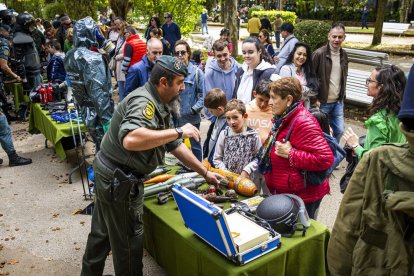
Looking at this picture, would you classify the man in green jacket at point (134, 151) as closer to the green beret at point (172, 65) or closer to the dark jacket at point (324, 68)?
the green beret at point (172, 65)

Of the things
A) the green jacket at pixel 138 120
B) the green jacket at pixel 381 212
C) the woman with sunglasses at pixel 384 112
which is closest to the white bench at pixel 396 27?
the woman with sunglasses at pixel 384 112

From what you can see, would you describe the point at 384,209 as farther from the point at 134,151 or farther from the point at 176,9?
the point at 176,9

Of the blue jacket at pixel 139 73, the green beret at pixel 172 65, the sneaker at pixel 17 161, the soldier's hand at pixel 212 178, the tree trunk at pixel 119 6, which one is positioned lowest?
the sneaker at pixel 17 161

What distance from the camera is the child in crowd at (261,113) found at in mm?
4176

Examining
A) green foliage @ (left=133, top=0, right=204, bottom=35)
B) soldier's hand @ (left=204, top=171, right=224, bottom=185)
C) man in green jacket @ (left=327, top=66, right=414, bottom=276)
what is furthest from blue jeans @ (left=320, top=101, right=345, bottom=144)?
green foliage @ (left=133, top=0, right=204, bottom=35)

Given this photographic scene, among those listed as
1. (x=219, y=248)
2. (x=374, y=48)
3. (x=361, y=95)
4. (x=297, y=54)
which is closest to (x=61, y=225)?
(x=219, y=248)

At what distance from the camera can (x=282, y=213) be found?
105 inches

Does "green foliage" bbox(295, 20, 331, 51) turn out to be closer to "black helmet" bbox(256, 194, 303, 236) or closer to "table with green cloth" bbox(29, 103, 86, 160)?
"table with green cloth" bbox(29, 103, 86, 160)

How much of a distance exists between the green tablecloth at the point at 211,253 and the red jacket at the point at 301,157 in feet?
1.39

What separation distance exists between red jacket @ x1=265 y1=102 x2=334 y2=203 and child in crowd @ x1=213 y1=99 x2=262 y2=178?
1.61 ft

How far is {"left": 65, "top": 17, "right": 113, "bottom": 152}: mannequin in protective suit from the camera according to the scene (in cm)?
491

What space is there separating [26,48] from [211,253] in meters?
8.09

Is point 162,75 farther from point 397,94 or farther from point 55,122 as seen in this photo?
point 55,122

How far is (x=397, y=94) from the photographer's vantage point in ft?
10.8
